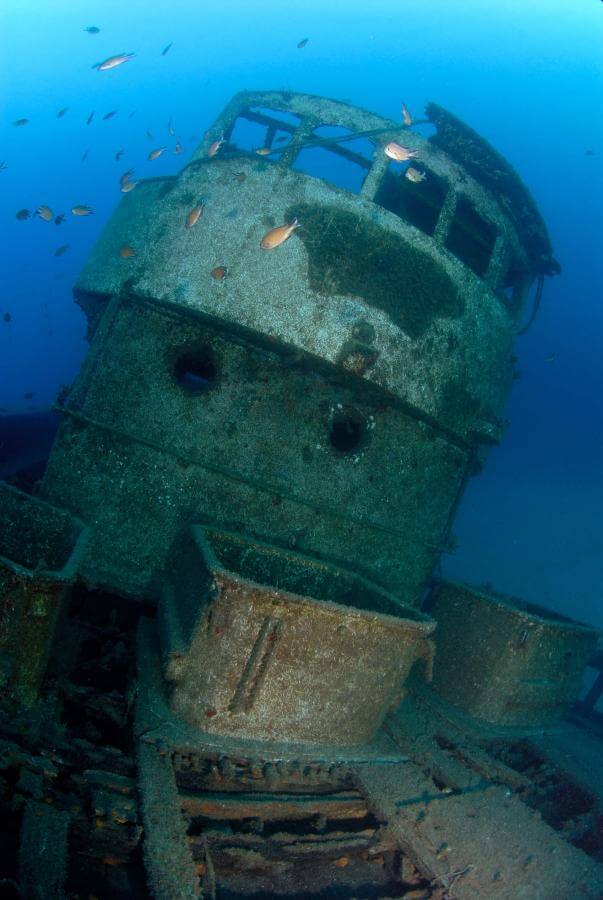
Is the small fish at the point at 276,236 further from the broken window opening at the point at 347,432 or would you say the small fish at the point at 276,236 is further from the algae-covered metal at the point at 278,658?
the algae-covered metal at the point at 278,658

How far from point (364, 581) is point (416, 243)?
4.02 meters

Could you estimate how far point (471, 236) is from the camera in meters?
7.34

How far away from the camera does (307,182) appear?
5.61m

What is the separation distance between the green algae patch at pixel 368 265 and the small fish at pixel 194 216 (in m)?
0.99

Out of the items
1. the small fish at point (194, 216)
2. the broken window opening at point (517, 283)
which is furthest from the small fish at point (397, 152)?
the broken window opening at point (517, 283)

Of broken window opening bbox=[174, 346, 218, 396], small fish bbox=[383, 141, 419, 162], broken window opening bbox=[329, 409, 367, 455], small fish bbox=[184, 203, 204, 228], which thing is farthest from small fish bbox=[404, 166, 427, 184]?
broken window opening bbox=[174, 346, 218, 396]

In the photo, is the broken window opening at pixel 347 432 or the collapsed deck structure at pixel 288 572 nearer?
the collapsed deck structure at pixel 288 572

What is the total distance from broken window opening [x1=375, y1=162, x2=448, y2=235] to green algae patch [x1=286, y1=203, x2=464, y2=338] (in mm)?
1939

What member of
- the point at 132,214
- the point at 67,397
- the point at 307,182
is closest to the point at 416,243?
the point at 307,182

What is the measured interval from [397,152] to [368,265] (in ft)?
5.21

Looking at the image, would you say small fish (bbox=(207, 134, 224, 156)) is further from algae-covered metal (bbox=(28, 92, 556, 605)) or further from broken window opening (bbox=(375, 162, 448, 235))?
broken window opening (bbox=(375, 162, 448, 235))

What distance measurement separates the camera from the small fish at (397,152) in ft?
19.2

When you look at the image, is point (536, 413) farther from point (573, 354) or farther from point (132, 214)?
point (132, 214)

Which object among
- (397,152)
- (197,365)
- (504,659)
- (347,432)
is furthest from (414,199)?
(504,659)
